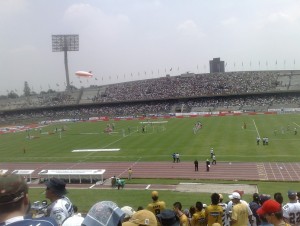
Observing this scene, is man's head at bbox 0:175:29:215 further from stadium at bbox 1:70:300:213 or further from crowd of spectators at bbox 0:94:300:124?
crowd of spectators at bbox 0:94:300:124

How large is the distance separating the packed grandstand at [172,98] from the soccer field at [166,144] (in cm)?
3744

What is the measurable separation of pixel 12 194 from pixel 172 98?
106 m

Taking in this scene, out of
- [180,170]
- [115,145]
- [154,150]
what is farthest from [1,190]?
[115,145]

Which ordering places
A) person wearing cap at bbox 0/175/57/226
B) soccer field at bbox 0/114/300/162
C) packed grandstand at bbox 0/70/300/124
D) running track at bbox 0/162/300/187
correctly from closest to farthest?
person wearing cap at bbox 0/175/57/226
running track at bbox 0/162/300/187
soccer field at bbox 0/114/300/162
packed grandstand at bbox 0/70/300/124

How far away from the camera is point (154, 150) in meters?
44.8

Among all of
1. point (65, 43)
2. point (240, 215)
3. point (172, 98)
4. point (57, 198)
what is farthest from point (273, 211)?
point (65, 43)

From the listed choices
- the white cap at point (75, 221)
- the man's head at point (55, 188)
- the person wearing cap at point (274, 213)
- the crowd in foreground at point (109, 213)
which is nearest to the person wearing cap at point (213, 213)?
the crowd in foreground at point (109, 213)

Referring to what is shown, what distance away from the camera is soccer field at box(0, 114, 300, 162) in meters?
40.8

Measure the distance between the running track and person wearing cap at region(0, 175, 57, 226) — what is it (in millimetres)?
28450

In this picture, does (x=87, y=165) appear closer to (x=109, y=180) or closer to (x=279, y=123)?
(x=109, y=180)

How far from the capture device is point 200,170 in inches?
1353

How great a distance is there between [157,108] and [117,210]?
10427 cm

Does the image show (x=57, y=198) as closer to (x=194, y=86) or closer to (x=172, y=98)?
(x=172, y=98)

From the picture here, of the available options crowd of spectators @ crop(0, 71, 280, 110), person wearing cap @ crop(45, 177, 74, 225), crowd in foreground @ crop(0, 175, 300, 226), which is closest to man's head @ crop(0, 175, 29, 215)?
crowd in foreground @ crop(0, 175, 300, 226)
